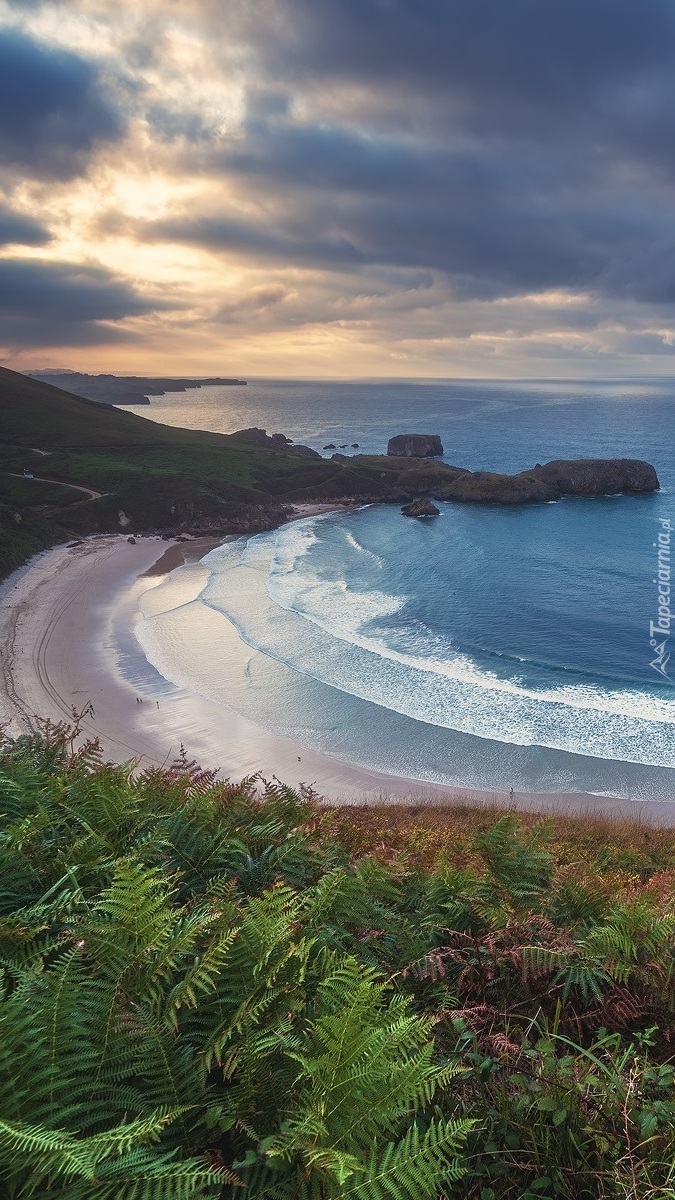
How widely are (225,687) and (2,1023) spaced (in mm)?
30896

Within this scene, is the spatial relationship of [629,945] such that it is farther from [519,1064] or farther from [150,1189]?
[150,1189]

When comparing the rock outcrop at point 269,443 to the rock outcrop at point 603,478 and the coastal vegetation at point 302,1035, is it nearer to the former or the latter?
the rock outcrop at point 603,478

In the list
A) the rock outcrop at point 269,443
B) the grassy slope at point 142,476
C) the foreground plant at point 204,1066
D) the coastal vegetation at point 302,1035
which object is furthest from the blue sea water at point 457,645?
the rock outcrop at point 269,443

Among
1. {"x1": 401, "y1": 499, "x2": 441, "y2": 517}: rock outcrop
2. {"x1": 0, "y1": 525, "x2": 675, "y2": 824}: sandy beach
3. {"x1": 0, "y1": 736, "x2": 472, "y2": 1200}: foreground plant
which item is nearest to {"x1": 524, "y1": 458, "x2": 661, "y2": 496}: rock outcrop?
{"x1": 401, "y1": 499, "x2": 441, "y2": 517}: rock outcrop

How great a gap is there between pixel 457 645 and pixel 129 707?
18.6 m

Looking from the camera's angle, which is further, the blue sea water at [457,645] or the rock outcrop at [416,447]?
the rock outcrop at [416,447]

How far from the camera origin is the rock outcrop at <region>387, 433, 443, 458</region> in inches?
4798

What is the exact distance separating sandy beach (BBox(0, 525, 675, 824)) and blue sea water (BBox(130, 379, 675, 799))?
1.25 metres

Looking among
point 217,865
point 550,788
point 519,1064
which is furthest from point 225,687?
point 519,1064

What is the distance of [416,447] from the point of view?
12188 centimetres

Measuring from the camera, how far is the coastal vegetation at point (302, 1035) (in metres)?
2.28

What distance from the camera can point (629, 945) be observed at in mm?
4285

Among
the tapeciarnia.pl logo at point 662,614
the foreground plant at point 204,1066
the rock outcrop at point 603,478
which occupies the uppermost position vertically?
the rock outcrop at point 603,478

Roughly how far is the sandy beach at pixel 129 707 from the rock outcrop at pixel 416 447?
8001 centimetres
